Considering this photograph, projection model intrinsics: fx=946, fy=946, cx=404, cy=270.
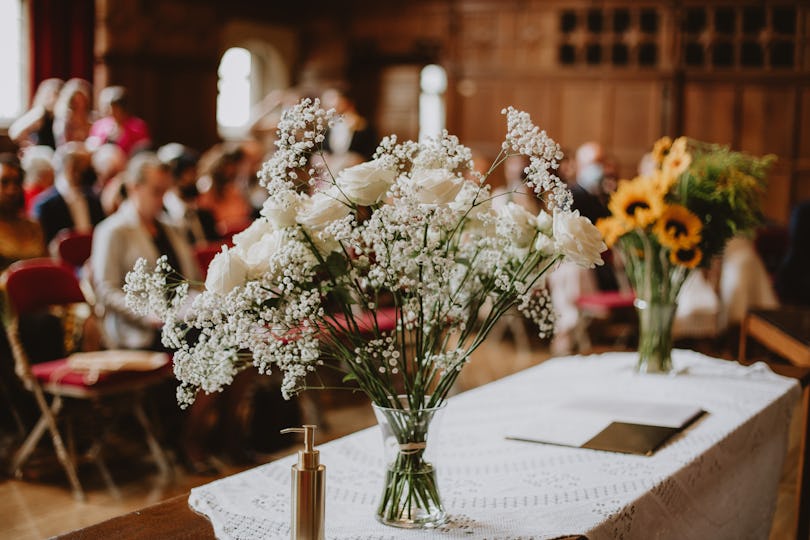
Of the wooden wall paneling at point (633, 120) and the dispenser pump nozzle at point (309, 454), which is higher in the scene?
the wooden wall paneling at point (633, 120)

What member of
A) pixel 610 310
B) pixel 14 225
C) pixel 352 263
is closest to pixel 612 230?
pixel 352 263

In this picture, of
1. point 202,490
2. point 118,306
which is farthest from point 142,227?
point 202,490

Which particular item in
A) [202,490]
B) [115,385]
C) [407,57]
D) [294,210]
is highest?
[407,57]

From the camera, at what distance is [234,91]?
466 inches

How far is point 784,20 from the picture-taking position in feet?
33.1

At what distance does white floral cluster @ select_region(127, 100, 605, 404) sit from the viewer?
1.61 metres

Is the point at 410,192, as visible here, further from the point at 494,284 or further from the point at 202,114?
the point at 202,114

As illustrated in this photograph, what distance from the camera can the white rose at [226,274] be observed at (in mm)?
1600

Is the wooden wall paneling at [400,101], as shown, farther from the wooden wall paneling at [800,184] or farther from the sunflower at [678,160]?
the sunflower at [678,160]

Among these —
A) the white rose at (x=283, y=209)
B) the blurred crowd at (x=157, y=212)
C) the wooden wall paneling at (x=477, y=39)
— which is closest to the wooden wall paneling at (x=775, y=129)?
the blurred crowd at (x=157, y=212)

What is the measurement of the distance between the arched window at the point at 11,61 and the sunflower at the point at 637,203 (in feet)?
25.3

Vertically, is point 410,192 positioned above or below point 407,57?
below

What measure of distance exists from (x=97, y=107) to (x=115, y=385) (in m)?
6.64

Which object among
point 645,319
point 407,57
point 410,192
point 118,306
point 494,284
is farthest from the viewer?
point 407,57
